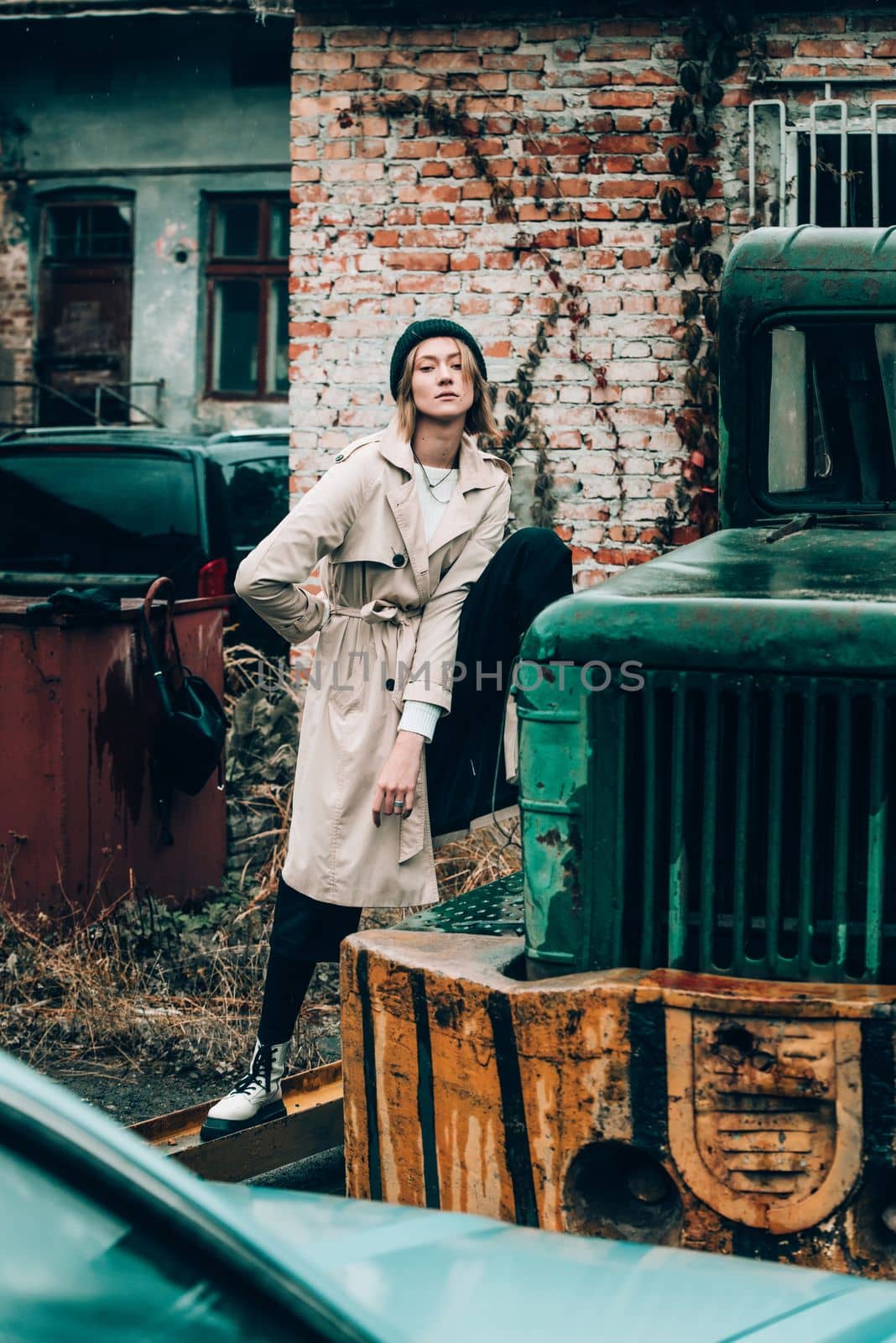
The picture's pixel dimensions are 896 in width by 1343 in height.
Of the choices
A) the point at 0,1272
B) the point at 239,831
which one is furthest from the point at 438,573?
the point at 239,831

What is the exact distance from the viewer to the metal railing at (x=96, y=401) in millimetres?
16984

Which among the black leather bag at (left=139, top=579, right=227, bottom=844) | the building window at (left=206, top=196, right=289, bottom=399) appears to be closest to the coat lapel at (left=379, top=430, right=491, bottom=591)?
the black leather bag at (left=139, top=579, right=227, bottom=844)

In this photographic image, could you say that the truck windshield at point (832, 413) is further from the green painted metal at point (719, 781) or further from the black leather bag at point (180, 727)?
the black leather bag at point (180, 727)

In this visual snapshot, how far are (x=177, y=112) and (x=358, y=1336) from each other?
16.8 m

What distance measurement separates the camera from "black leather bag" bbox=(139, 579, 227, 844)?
506 centimetres

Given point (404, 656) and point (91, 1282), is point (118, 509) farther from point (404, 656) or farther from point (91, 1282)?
point (91, 1282)

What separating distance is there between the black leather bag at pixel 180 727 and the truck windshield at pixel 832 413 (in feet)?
7.19

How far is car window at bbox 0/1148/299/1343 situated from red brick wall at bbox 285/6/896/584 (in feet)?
18.6

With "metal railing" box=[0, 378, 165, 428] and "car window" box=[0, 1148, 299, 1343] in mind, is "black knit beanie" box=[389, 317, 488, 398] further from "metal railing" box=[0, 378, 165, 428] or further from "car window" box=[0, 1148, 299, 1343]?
"metal railing" box=[0, 378, 165, 428]

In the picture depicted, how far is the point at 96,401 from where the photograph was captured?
1722cm

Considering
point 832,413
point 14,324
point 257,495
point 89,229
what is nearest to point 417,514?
point 832,413

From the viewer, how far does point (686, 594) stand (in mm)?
2502

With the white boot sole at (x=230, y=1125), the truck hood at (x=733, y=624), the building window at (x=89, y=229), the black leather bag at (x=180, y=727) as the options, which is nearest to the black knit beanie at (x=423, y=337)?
the truck hood at (x=733, y=624)

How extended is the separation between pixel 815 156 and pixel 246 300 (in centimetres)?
1131
